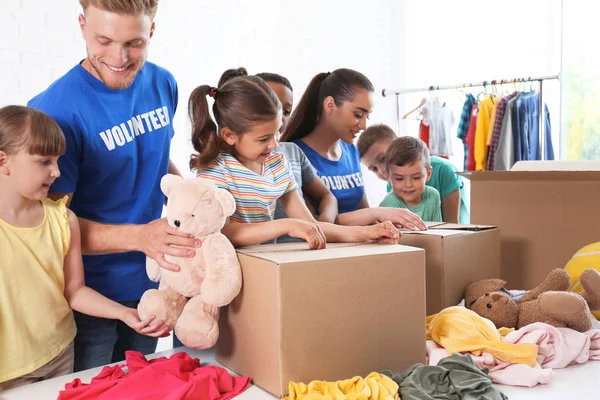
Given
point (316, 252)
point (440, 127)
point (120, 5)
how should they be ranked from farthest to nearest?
point (440, 127), point (120, 5), point (316, 252)

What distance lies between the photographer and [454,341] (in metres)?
0.93

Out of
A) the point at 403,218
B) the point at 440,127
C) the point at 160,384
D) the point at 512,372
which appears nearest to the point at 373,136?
the point at 403,218

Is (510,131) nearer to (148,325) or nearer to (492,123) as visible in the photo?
(492,123)

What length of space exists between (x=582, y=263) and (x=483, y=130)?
2.13 m

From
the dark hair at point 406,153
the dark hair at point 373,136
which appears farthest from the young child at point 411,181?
the dark hair at point 373,136

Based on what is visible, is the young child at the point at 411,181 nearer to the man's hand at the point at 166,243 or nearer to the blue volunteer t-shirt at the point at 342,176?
the blue volunteer t-shirt at the point at 342,176

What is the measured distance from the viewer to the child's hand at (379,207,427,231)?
49.6 inches

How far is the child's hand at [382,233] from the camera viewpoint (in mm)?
1035

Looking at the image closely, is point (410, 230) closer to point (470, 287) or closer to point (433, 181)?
point (470, 287)

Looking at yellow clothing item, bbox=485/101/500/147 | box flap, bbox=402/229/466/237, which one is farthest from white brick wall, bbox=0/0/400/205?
yellow clothing item, bbox=485/101/500/147

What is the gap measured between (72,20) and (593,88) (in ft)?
8.62

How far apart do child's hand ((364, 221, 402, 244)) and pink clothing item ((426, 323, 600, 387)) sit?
7.6 inches

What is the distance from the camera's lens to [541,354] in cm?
94

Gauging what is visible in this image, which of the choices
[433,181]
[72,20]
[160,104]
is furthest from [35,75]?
[433,181]
